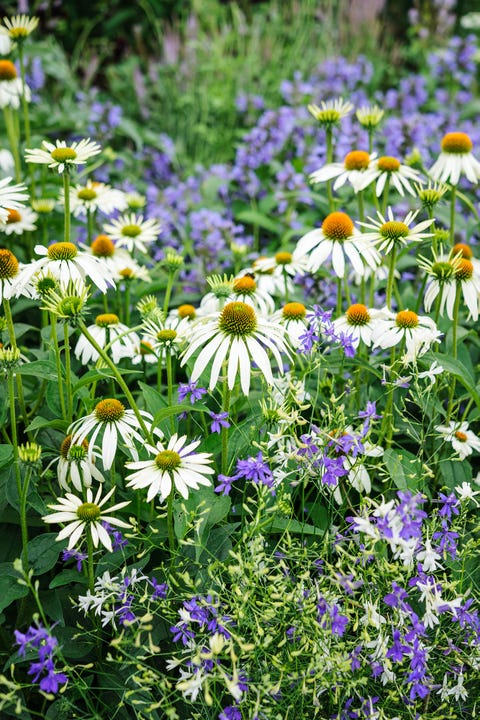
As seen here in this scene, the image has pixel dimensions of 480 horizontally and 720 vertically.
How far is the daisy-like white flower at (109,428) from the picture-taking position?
1881 mm

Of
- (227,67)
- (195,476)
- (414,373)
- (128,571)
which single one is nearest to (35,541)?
(128,571)

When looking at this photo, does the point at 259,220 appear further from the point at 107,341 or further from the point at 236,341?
the point at 236,341

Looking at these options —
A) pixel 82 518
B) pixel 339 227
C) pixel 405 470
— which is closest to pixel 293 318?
pixel 339 227

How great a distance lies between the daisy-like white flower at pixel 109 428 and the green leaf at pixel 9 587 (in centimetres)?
35

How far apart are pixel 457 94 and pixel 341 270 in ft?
14.3

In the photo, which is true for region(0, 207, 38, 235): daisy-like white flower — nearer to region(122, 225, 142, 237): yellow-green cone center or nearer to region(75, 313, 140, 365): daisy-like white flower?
region(122, 225, 142, 237): yellow-green cone center

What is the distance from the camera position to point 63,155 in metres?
2.13

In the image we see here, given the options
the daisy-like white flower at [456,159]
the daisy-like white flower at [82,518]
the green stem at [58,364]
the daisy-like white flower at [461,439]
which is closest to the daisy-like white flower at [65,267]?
the green stem at [58,364]

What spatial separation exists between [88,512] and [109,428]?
237 millimetres

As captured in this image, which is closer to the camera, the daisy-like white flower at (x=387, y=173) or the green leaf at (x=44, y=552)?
the green leaf at (x=44, y=552)

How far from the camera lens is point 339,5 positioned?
7.70 metres

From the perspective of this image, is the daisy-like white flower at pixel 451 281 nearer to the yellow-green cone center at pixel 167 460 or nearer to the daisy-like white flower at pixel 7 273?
the yellow-green cone center at pixel 167 460

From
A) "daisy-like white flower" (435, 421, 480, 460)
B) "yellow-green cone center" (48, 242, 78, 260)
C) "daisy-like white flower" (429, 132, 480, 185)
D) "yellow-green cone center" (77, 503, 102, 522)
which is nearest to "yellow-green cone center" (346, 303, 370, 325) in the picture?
"daisy-like white flower" (435, 421, 480, 460)

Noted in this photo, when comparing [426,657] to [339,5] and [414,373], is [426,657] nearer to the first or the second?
[414,373]
